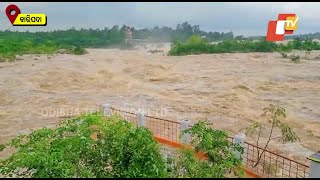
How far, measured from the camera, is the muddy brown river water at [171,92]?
13172 millimetres

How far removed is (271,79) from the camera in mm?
22250

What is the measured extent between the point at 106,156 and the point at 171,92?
1480 centimetres

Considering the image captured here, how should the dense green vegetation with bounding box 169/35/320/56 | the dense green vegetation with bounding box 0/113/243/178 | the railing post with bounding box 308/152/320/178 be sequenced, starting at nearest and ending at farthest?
the dense green vegetation with bounding box 0/113/243/178 → the railing post with bounding box 308/152/320/178 → the dense green vegetation with bounding box 169/35/320/56

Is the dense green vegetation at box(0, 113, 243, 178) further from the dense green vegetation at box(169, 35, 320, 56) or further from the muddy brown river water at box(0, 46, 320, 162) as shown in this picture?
the dense green vegetation at box(169, 35, 320, 56)

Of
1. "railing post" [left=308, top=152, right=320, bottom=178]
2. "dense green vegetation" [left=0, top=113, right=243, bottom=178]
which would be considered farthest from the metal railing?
"dense green vegetation" [left=0, top=113, right=243, bottom=178]

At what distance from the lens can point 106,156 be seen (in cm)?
384

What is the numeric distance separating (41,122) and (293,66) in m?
21.2

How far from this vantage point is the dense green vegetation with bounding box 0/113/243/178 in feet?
11.5

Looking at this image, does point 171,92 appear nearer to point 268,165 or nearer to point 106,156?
point 268,165

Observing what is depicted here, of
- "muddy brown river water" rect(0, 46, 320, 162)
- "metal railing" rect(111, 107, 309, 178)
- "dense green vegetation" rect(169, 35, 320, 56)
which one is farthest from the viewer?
"dense green vegetation" rect(169, 35, 320, 56)

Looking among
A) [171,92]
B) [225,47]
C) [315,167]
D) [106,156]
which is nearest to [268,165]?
[315,167]

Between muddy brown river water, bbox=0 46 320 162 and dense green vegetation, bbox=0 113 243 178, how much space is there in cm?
598

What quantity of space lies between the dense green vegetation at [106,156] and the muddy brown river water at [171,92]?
5.98 meters

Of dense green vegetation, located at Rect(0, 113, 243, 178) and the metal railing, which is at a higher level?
dense green vegetation, located at Rect(0, 113, 243, 178)
